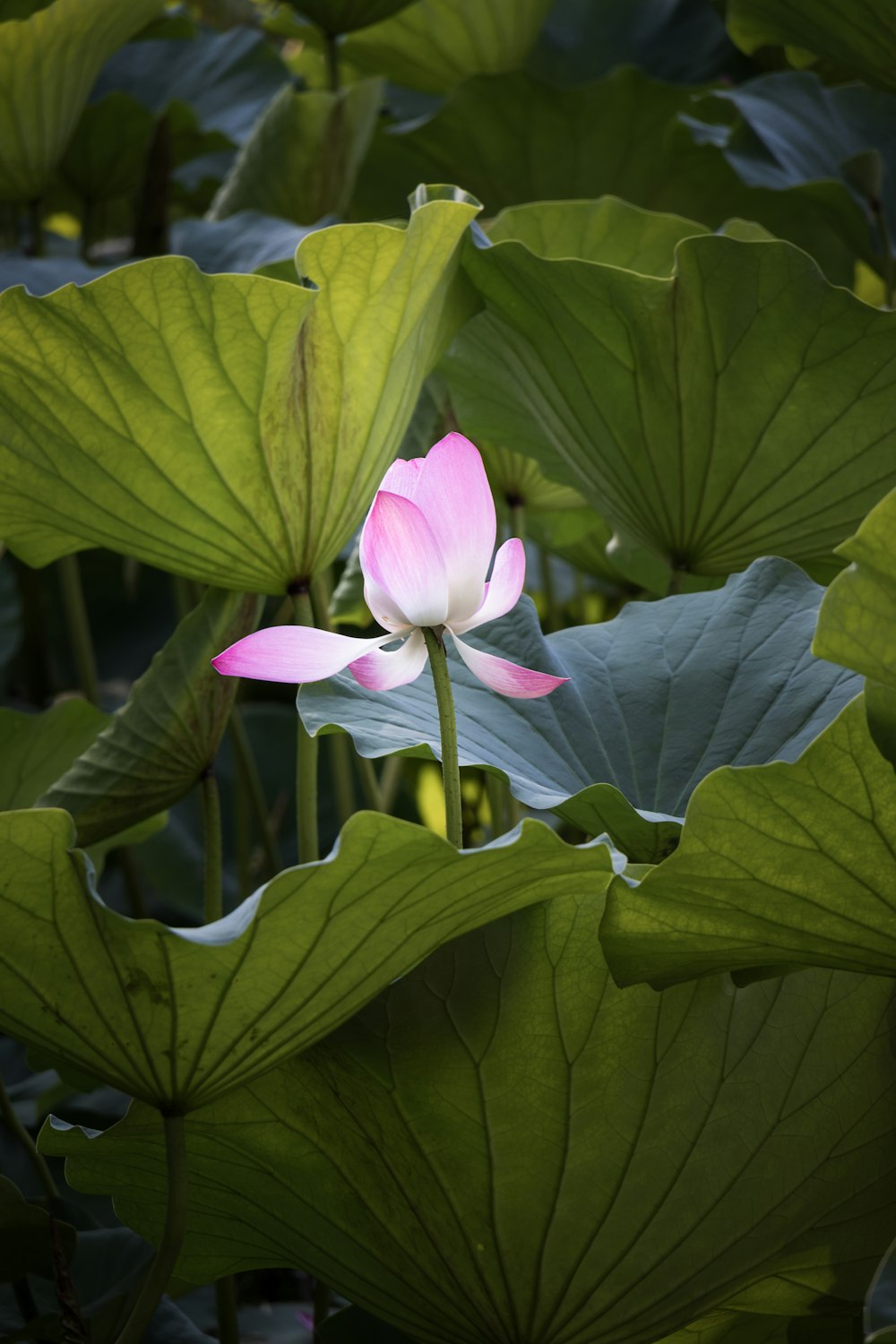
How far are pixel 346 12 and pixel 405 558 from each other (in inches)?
37.8

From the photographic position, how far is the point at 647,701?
68 centimetres

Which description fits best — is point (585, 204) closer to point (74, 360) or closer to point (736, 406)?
point (736, 406)

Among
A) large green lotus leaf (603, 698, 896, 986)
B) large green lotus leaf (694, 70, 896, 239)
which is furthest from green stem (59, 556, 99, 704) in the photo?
large green lotus leaf (603, 698, 896, 986)

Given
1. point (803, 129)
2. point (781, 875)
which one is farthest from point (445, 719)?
point (803, 129)

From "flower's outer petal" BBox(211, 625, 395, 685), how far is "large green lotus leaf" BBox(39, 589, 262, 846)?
28 centimetres

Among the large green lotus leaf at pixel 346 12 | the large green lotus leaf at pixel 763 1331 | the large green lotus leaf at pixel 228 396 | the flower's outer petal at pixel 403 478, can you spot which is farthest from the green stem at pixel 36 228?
the large green lotus leaf at pixel 763 1331

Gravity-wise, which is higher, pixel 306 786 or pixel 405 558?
pixel 405 558

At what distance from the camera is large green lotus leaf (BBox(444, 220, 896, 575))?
0.71 meters

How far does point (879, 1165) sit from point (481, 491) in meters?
0.33

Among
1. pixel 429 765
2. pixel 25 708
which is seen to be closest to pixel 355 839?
pixel 429 765

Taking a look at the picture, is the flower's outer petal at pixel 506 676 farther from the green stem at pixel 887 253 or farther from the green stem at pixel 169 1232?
the green stem at pixel 887 253

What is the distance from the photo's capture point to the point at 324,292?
0.63 metres

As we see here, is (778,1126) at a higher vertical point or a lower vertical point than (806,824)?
lower

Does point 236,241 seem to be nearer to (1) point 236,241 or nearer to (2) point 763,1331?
(1) point 236,241
